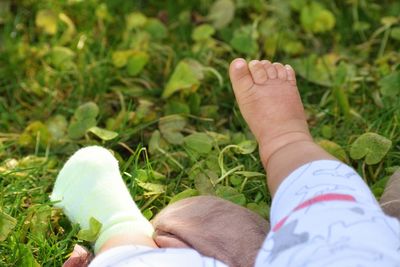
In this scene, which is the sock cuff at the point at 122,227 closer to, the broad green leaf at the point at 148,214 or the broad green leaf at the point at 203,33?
the broad green leaf at the point at 148,214

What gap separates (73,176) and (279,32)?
65 centimetres

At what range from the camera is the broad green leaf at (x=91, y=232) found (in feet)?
3.82

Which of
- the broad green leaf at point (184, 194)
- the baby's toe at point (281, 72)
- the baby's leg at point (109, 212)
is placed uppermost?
the baby's toe at point (281, 72)

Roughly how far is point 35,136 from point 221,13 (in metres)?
0.53

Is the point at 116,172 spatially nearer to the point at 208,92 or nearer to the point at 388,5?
the point at 208,92

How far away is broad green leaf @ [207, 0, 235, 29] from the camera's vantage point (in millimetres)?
1749

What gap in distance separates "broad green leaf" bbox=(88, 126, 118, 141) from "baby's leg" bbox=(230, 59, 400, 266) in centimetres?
28

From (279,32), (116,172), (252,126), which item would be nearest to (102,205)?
(116,172)

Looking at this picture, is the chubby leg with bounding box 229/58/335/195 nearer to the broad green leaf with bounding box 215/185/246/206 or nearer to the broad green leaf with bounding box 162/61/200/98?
the broad green leaf with bounding box 215/185/246/206

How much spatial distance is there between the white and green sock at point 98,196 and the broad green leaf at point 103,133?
74mm

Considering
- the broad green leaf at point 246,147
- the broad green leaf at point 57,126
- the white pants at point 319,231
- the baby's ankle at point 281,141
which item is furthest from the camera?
the broad green leaf at point 57,126

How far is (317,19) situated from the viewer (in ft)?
5.63

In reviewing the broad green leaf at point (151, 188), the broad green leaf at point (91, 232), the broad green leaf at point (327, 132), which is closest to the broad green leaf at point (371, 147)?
the broad green leaf at point (327, 132)

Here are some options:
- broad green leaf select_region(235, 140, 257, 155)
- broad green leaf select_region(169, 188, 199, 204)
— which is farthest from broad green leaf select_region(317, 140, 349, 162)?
broad green leaf select_region(169, 188, 199, 204)
